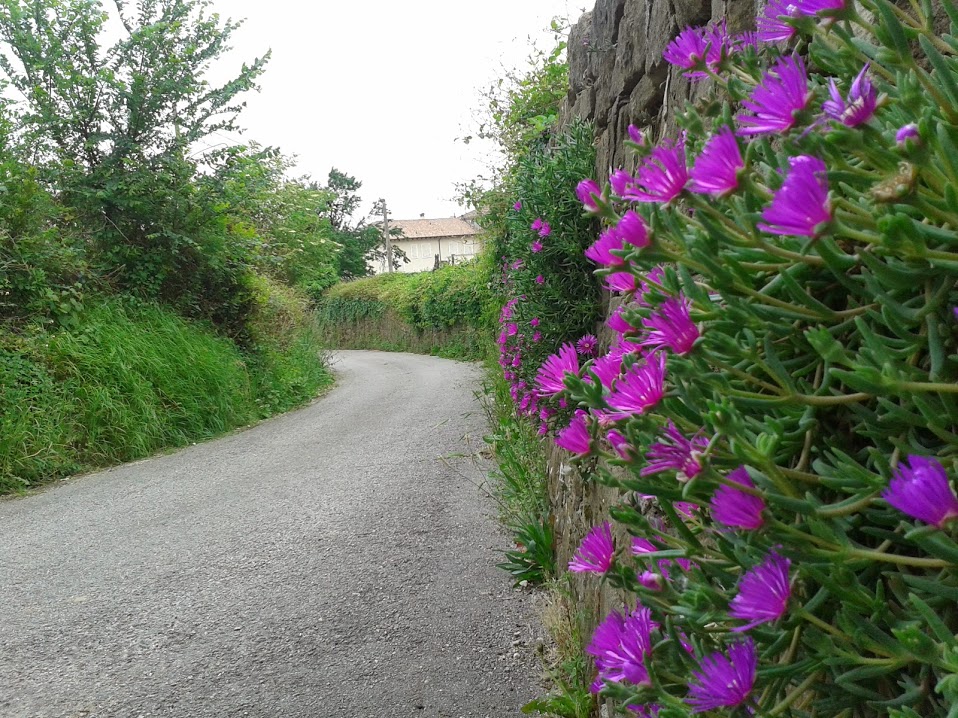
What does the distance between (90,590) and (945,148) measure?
4.40 metres

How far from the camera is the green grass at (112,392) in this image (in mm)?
6461

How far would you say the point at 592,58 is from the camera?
3.65m

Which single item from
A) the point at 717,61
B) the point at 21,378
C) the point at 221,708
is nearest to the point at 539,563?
the point at 221,708

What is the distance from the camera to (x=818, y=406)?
72 cm

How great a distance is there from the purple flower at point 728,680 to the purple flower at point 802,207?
16.7 inches

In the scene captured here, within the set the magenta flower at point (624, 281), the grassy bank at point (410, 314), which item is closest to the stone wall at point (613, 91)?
the magenta flower at point (624, 281)

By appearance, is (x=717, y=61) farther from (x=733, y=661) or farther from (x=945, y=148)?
(x=733, y=661)

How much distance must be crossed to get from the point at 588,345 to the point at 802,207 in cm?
271

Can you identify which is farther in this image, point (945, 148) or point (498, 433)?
point (498, 433)

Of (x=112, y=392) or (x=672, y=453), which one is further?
(x=112, y=392)

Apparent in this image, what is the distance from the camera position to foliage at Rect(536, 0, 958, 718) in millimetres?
589

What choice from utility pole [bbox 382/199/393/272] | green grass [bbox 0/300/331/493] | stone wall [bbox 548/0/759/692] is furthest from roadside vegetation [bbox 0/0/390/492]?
utility pole [bbox 382/199/393/272]

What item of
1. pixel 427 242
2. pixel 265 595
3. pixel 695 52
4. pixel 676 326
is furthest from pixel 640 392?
pixel 427 242

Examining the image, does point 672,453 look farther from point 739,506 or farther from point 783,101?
point 783,101
